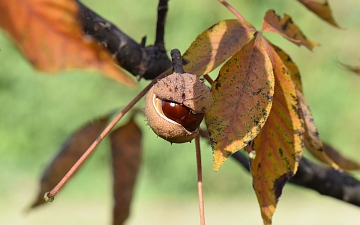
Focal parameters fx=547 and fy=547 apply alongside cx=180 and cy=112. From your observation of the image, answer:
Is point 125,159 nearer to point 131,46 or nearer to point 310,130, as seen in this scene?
point 131,46

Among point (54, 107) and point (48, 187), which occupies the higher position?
point (48, 187)

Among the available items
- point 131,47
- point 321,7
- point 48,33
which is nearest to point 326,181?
point 321,7

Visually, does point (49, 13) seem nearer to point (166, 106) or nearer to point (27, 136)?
point (166, 106)

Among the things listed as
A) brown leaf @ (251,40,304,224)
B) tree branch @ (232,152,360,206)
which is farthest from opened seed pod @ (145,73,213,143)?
tree branch @ (232,152,360,206)

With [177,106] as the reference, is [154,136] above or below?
below

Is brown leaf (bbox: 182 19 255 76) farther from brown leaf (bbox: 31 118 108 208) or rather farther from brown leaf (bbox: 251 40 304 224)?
brown leaf (bbox: 31 118 108 208)

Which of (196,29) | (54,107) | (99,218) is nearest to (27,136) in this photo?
(54,107)
